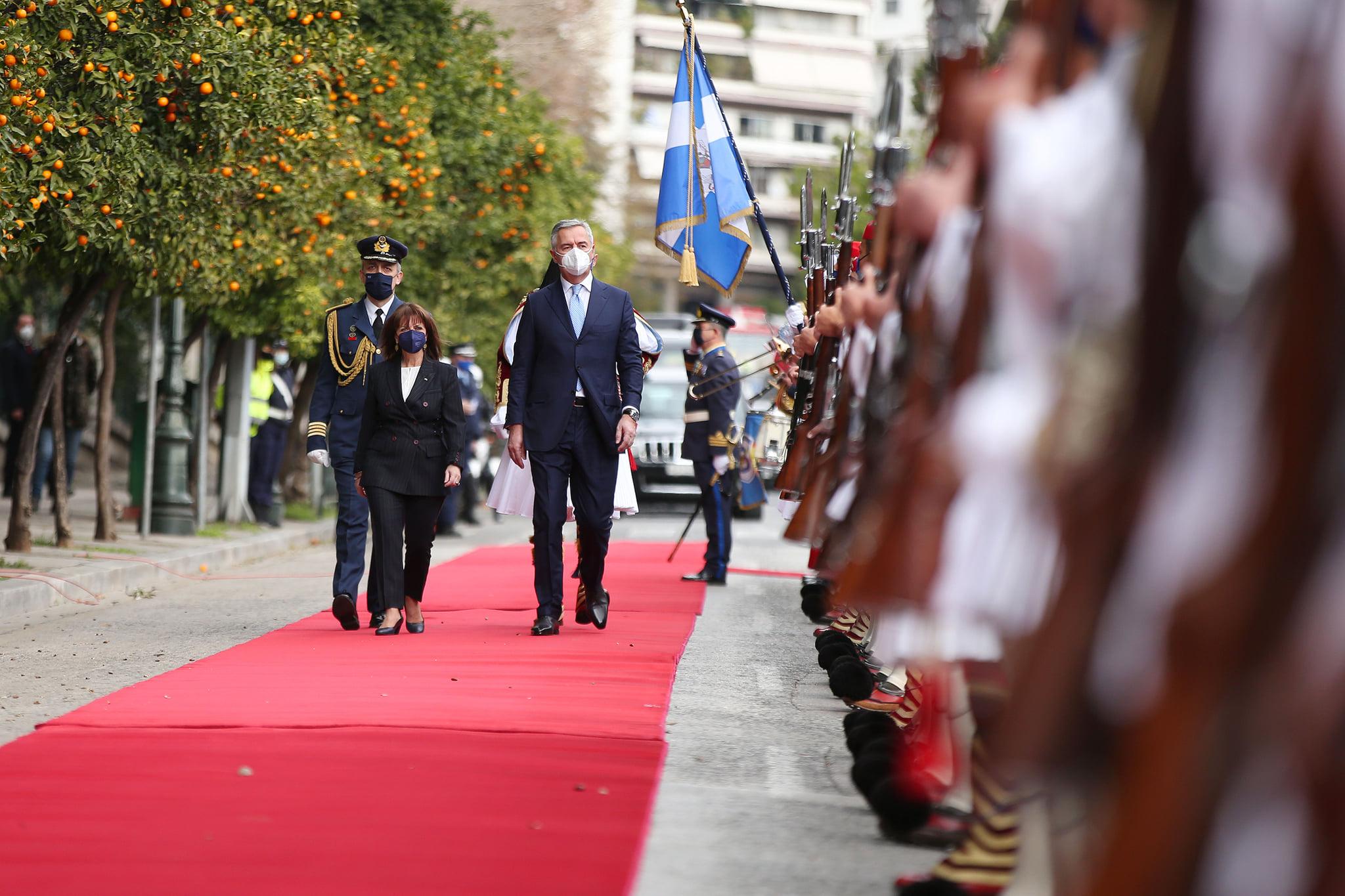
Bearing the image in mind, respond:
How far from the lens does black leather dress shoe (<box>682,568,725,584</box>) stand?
45.5 feet

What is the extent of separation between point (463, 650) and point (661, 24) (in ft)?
282

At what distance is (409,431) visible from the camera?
995 centimetres

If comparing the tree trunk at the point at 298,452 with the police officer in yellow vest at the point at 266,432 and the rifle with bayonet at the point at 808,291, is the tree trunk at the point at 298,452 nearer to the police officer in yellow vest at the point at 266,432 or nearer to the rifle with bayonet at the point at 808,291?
the police officer in yellow vest at the point at 266,432

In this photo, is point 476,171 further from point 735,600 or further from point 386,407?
point 386,407

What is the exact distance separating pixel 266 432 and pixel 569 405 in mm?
12111

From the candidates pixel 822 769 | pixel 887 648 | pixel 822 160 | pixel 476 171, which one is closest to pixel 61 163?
pixel 822 769

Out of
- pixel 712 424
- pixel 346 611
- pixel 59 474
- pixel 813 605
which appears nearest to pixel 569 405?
pixel 346 611

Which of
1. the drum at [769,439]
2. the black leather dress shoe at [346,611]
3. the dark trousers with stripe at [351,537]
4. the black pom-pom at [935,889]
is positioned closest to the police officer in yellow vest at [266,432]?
the drum at [769,439]

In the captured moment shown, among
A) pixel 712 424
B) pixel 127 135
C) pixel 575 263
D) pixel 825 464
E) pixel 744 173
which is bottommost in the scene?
pixel 825 464

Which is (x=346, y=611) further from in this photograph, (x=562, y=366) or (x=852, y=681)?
(x=852, y=681)

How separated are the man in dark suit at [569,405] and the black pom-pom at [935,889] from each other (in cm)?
584

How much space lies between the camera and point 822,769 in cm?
602

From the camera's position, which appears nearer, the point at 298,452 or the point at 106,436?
the point at 106,436

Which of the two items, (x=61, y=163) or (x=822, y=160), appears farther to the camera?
(x=822, y=160)
